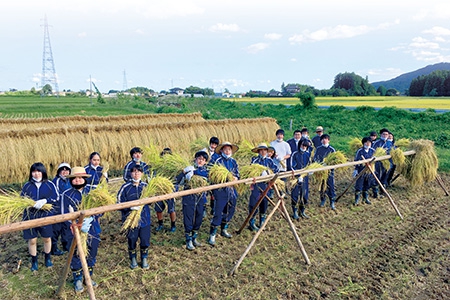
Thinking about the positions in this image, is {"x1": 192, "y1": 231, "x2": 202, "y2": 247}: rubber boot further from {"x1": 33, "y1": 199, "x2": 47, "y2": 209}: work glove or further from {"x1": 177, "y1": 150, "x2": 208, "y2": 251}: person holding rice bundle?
{"x1": 33, "y1": 199, "x2": 47, "y2": 209}: work glove

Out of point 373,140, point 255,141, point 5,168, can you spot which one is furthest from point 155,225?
point 255,141

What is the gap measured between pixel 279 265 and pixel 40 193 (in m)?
3.76

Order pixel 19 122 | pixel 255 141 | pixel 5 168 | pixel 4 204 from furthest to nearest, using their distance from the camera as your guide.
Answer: pixel 255 141 → pixel 19 122 → pixel 5 168 → pixel 4 204

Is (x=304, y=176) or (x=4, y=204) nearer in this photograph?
(x=4, y=204)

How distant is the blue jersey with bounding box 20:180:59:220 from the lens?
15.4 feet

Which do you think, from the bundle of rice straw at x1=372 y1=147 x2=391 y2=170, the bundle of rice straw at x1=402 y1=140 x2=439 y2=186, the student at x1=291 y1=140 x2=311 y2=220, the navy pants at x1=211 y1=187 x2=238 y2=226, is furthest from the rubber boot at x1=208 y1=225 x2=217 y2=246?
the bundle of rice straw at x1=402 y1=140 x2=439 y2=186

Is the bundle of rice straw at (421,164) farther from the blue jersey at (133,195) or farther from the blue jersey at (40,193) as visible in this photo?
the blue jersey at (40,193)

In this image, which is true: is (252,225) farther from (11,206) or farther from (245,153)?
(11,206)

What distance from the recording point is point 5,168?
8.61 metres

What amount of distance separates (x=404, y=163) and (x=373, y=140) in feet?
3.21

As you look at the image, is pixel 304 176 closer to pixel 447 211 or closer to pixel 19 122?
pixel 447 211

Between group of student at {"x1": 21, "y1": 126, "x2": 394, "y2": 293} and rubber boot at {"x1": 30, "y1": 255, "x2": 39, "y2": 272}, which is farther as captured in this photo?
rubber boot at {"x1": 30, "y1": 255, "x2": 39, "y2": 272}

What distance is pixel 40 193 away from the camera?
484cm

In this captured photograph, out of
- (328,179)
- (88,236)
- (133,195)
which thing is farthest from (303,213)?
(88,236)
